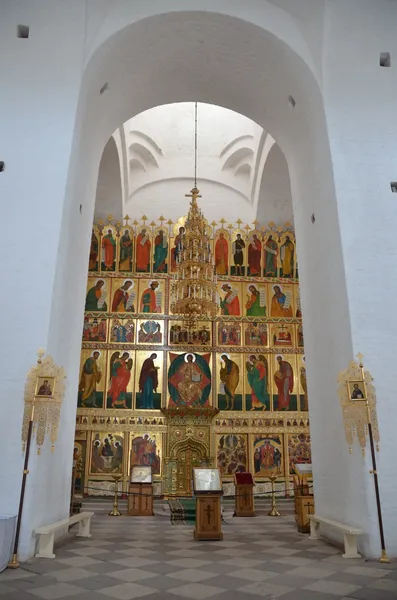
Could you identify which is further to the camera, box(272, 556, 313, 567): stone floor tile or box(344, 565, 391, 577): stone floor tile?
box(272, 556, 313, 567): stone floor tile

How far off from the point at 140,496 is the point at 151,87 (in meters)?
8.15

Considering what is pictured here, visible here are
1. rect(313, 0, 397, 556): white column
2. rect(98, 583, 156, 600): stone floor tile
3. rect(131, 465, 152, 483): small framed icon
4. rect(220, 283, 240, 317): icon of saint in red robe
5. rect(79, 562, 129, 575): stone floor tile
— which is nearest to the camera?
rect(98, 583, 156, 600): stone floor tile

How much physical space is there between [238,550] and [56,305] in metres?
3.95

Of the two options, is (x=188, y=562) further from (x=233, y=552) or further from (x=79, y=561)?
(x=79, y=561)

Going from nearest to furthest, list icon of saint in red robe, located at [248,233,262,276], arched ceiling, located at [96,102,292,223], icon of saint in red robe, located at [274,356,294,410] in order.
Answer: icon of saint in red robe, located at [274,356,294,410], arched ceiling, located at [96,102,292,223], icon of saint in red robe, located at [248,233,262,276]

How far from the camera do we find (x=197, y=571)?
488cm

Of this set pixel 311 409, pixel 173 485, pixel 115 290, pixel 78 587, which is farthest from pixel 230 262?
pixel 78 587

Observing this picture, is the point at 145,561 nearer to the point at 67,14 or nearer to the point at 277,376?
the point at 67,14

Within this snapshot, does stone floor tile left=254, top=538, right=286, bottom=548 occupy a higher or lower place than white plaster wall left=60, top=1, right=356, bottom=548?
lower

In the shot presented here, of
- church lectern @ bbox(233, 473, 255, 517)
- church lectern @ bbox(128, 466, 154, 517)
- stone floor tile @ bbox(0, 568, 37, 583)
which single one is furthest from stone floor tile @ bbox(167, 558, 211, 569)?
church lectern @ bbox(233, 473, 255, 517)

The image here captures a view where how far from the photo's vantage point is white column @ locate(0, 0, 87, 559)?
5.75 metres

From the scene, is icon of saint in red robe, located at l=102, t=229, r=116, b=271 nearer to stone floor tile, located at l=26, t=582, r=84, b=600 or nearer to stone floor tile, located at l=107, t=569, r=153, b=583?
stone floor tile, located at l=107, t=569, r=153, b=583

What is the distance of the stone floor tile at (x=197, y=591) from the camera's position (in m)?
3.96

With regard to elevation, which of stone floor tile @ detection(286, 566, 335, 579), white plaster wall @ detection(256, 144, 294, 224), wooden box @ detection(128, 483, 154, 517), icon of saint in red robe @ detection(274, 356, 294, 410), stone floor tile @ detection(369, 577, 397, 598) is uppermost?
white plaster wall @ detection(256, 144, 294, 224)
